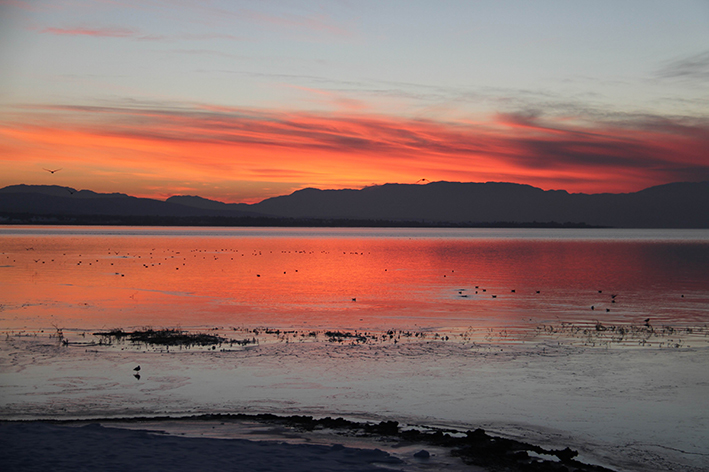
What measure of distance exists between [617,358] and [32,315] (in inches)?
1090

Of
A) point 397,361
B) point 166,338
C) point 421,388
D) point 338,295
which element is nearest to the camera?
point 421,388

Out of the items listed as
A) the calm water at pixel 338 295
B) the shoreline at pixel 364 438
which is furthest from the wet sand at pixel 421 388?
the calm water at pixel 338 295

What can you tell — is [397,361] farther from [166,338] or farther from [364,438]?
[166,338]

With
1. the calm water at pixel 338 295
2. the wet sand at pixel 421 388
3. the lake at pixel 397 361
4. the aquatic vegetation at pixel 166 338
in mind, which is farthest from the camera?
the calm water at pixel 338 295

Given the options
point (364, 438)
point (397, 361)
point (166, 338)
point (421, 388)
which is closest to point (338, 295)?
point (166, 338)

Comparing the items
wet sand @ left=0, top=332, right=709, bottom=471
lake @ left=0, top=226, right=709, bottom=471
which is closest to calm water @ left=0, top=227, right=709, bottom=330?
lake @ left=0, top=226, right=709, bottom=471

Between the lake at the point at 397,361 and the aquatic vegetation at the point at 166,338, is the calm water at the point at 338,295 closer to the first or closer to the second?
the lake at the point at 397,361

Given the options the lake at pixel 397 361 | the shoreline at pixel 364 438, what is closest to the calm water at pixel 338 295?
the lake at pixel 397 361

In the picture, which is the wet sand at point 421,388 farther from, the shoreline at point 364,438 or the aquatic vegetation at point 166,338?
the aquatic vegetation at point 166,338

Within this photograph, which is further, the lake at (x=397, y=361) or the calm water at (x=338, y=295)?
the calm water at (x=338, y=295)

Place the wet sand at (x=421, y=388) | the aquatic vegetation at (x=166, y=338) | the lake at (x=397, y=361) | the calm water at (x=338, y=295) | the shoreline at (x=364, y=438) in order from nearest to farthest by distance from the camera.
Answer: the shoreline at (x=364, y=438) < the wet sand at (x=421, y=388) < the lake at (x=397, y=361) < the aquatic vegetation at (x=166, y=338) < the calm water at (x=338, y=295)

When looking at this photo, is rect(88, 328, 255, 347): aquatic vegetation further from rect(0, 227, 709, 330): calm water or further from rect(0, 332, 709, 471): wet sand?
rect(0, 227, 709, 330): calm water

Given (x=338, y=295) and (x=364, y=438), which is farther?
(x=338, y=295)

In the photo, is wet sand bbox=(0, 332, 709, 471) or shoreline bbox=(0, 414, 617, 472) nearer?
shoreline bbox=(0, 414, 617, 472)
